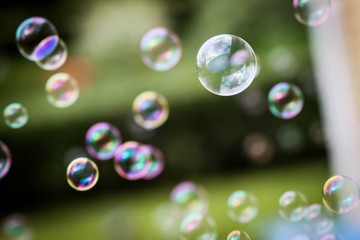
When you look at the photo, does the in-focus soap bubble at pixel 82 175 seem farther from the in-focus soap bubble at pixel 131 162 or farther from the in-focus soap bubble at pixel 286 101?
the in-focus soap bubble at pixel 286 101

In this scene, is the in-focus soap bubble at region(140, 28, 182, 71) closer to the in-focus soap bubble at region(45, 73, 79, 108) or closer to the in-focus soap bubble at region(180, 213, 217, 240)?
the in-focus soap bubble at region(45, 73, 79, 108)

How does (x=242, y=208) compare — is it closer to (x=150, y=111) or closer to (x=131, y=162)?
(x=131, y=162)

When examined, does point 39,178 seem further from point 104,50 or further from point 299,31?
point 299,31

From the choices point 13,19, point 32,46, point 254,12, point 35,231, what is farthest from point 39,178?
point 32,46

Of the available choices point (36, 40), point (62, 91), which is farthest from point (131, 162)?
point (36, 40)

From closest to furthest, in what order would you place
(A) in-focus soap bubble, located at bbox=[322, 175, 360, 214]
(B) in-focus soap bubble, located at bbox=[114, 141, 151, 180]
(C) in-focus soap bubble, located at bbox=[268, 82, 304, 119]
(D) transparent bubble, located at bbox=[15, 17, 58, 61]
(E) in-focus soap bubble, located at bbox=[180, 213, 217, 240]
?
(A) in-focus soap bubble, located at bbox=[322, 175, 360, 214] < (E) in-focus soap bubble, located at bbox=[180, 213, 217, 240] < (D) transparent bubble, located at bbox=[15, 17, 58, 61] < (C) in-focus soap bubble, located at bbox=[268, 82, 304, 119] < (B) in-focus soap bubble, located at bbox=[114, 141, 151, 180]

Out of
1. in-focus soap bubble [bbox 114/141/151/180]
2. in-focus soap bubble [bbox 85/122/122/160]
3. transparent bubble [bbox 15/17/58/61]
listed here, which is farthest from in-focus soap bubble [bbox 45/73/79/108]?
in-focus soap bubble [bbox 114/141/151/180]
